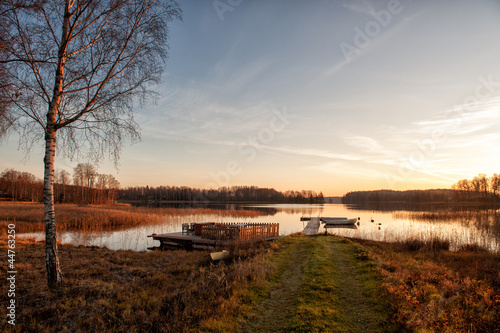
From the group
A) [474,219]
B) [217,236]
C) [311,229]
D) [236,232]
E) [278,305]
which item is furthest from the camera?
[474,219]

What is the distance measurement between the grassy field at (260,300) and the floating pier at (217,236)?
6.21 metres

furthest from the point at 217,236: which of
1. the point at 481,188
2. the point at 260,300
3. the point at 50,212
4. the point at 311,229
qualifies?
the point at 481,188

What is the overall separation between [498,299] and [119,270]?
41.6ft

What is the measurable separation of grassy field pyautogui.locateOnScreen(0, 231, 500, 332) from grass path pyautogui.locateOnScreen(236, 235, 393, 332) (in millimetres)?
25

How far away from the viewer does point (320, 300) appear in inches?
268

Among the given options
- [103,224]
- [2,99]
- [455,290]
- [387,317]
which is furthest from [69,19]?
[103,224]

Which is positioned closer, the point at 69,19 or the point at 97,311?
the point at 97,311

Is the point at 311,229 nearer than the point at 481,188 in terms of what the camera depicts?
Yes

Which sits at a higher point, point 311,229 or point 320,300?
point 320,300

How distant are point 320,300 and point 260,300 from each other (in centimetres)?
165

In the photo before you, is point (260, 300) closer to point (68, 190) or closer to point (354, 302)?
point (354, 302)

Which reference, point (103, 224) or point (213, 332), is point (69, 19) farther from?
point (103, 224)

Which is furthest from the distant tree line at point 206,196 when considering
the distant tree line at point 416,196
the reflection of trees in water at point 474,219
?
the reflection of trees in water at point 474,219

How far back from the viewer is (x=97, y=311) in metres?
6.10
